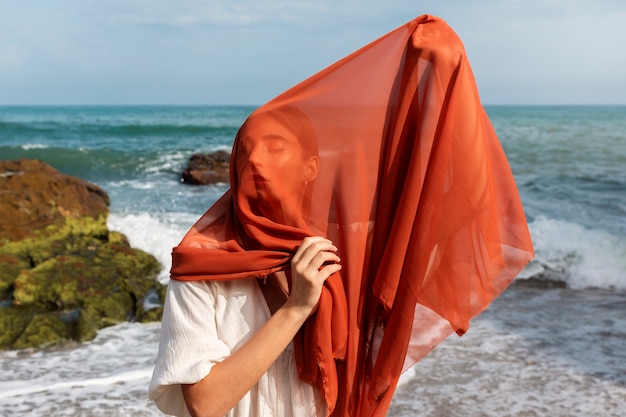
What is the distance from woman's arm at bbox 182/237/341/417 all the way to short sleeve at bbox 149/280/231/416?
0.10 ft

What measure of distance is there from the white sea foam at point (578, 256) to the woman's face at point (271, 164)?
7.11 m

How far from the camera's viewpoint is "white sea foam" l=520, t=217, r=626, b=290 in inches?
320

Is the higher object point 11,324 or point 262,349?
point 262,349

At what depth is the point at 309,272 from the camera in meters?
1.47

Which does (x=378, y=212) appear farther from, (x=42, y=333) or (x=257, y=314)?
(x=42, y=333)

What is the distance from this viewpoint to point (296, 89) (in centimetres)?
165

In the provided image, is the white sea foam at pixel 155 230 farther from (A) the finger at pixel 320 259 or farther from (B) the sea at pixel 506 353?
(A) the finger at pixel 320 259

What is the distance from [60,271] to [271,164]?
5996 mm

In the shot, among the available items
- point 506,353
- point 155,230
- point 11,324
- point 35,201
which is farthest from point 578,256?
point 35,201

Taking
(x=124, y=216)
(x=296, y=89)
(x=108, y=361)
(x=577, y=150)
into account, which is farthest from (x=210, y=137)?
(x=296, y=89)

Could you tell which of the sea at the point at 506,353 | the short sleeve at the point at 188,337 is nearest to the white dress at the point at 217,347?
the short sleeve at the point at 188,337

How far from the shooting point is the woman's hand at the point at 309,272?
1.47 m

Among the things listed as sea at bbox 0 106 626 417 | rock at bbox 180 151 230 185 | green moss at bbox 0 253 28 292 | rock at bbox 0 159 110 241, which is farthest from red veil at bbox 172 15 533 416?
rock at bbox 180 151 230 185

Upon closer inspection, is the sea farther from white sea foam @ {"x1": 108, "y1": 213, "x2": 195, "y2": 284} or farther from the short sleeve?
the short sleeve
